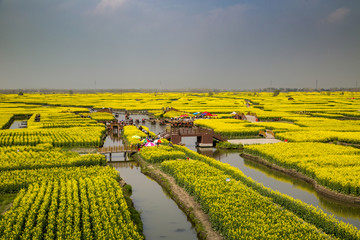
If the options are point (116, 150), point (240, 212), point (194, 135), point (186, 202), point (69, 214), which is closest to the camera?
point (69, 214)

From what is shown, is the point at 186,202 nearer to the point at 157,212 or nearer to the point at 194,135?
the point at 157,212

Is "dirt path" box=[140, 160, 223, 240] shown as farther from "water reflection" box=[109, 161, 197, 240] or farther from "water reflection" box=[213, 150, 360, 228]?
"water reflection" box=[213, 150, 360, 228]

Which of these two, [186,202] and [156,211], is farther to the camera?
[186,202]

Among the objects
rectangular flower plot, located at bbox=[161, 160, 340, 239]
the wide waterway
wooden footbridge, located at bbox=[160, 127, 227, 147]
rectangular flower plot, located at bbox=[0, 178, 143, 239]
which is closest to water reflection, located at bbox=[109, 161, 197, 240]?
rectangular flower plot, located at bbox=[161, 160, 340, 239]

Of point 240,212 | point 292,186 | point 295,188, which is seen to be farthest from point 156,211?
point 292,186

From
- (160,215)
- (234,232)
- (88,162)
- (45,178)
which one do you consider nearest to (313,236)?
(234,232)

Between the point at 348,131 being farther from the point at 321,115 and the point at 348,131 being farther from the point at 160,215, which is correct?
the point at 160,215

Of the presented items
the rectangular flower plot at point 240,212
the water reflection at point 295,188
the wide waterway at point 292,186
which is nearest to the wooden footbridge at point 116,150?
the wide waterway at point 292,186

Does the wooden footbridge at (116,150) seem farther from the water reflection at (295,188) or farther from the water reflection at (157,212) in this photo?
the water reflection at (295,188)
